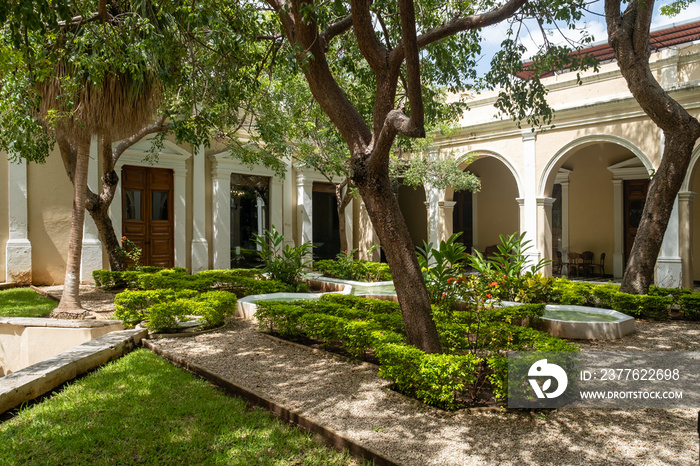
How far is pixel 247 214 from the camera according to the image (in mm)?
14406

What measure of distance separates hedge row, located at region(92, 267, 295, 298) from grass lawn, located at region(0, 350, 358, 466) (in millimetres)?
4573

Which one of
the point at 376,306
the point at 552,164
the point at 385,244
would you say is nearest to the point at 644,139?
the point at 552,164

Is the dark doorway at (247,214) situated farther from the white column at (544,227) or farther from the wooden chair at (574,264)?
the wooden chair at (574,264)

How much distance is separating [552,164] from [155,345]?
33.5ft

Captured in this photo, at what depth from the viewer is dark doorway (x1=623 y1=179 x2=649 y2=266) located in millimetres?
14219

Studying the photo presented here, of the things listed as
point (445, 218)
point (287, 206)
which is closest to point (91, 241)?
point (287, 206)

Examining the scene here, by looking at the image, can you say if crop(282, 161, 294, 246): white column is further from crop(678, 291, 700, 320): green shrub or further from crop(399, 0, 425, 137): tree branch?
crop(399, 0, 425, 137): tree branch

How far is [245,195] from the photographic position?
1430 centimetres

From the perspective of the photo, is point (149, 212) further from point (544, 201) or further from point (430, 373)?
point (430, 373)

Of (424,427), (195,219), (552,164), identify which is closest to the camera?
(424,427)

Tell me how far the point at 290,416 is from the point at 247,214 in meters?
11.2

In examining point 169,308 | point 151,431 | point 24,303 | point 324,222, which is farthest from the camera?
point 324,222

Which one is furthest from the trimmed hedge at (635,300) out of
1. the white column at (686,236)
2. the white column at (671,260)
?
the white column at (686,236)

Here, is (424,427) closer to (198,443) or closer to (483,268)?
(198,443)
